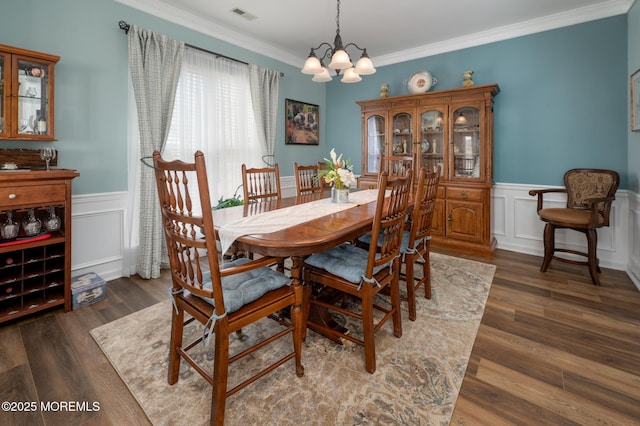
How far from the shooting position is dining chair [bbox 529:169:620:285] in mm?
2842

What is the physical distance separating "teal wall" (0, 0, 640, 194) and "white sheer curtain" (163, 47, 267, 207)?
0.28 m

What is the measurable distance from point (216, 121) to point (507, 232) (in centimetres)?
380

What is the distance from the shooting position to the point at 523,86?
145 inches

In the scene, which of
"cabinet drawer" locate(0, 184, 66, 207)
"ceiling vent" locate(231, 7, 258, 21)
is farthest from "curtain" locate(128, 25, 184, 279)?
"cabinet drawer" locate(0, 184, 66, 207)

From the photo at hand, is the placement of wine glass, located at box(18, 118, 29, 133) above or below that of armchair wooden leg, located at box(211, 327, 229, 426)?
above

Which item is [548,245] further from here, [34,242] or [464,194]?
[34,242]

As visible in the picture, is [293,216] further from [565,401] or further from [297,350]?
[565,401]

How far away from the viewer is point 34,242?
219cm

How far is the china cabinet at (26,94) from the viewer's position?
2158 millimetres

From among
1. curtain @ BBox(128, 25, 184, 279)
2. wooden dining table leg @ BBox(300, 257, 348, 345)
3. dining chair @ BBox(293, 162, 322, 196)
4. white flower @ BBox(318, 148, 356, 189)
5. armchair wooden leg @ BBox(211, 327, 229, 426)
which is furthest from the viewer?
dining chair @ BBox(293, 162, 322, 196)

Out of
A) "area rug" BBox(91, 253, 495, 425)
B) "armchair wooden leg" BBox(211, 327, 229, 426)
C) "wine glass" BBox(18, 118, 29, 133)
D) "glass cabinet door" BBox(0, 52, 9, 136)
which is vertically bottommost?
"area rug" BBox(91, 253, 495, 425)

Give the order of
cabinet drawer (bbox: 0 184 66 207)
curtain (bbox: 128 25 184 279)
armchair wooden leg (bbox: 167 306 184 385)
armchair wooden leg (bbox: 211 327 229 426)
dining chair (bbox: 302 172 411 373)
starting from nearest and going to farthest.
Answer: armchair wooden leg (bbox: 211 327 229 426)
armchair wooden leg (bbox: 167 306 184 385)
dining chair (bbox: 302 172 411 373)
cabinet drawer (bbox: 0 184 66 207)
curtain (bbox: 128 25 184 279)

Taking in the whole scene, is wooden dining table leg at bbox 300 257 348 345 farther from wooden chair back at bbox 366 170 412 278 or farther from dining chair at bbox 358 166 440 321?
dining chair at bbox 358 166 440 321

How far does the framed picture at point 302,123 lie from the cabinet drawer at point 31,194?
→ 9.70 ft
